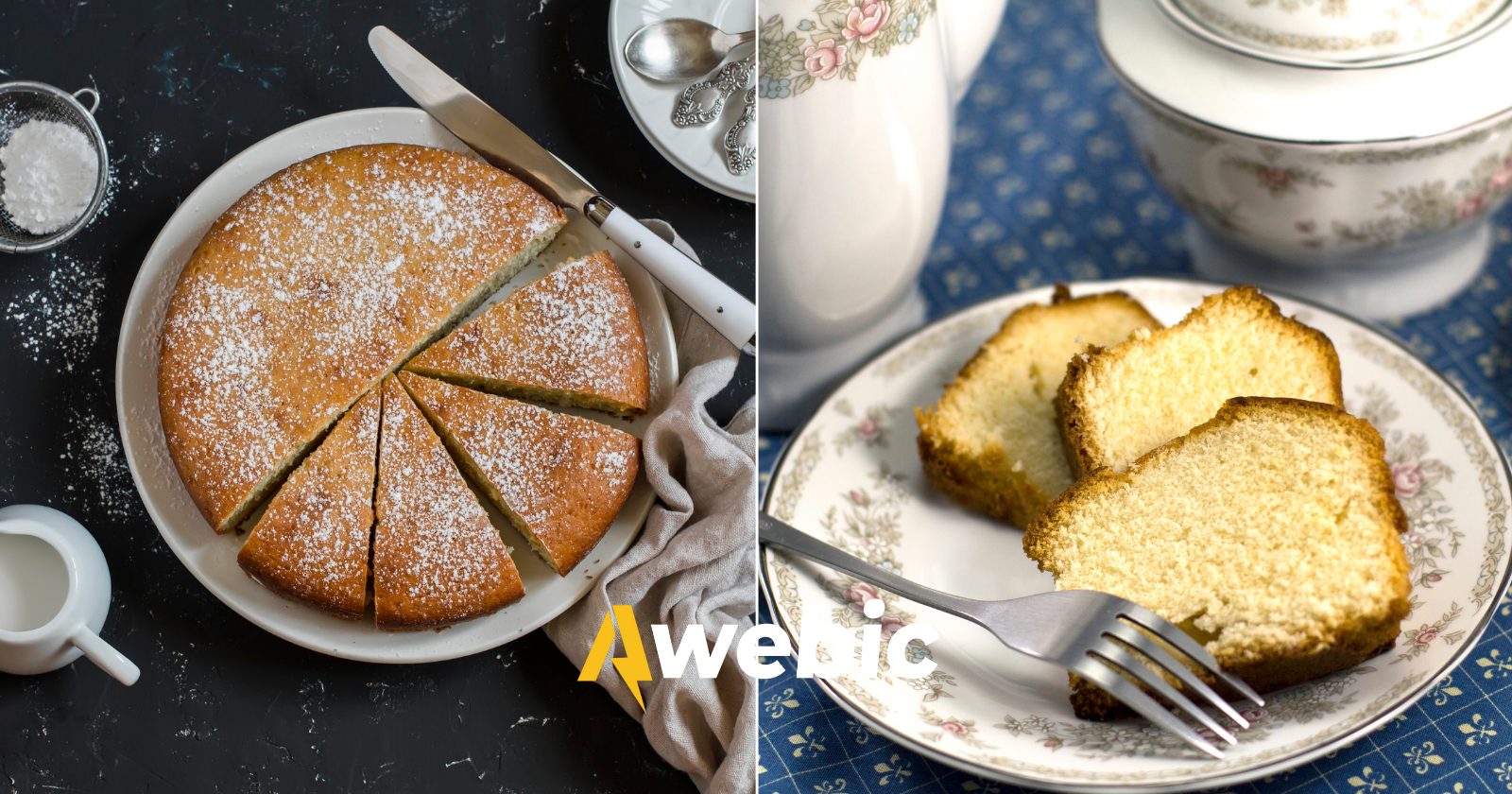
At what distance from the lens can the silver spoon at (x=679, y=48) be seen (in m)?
0.95

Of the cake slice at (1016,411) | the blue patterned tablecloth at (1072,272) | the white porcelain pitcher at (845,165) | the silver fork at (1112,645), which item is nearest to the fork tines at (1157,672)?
the silver fork at (1112,645)

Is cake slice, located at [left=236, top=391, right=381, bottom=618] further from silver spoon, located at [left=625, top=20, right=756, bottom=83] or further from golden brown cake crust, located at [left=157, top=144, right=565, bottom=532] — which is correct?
silver spoon, located at [left=625, top=20, right=756, bottom=83]

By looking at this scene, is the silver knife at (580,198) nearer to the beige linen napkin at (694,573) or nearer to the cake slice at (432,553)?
the beige linen napkin at (694,573)

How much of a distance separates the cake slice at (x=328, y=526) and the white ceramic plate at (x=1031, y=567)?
0.32m

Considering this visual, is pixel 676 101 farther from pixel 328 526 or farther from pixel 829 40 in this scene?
pixel 328 526

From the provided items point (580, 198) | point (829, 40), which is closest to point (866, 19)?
point (829, 40)

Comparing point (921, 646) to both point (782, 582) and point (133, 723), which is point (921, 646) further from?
point (133, 723)

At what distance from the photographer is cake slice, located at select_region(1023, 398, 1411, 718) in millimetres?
940

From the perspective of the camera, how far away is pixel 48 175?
2.94ft

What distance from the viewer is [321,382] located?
3.23 feet

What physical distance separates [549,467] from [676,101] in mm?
292

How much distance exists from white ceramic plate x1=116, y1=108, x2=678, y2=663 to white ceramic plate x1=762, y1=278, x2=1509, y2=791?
0.23 m

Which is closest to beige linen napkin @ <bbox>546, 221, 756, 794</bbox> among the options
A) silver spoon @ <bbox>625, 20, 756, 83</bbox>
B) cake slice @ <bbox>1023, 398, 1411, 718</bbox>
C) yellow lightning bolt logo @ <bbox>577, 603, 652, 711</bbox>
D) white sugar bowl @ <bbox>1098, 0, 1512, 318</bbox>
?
yellow lightning bolt logo @ <bbox>577, 603, 652, 711</bbox>

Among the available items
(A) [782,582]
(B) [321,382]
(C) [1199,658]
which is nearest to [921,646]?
(A) [782,582]
